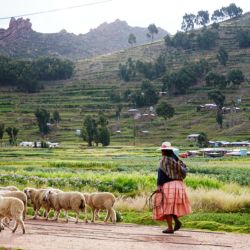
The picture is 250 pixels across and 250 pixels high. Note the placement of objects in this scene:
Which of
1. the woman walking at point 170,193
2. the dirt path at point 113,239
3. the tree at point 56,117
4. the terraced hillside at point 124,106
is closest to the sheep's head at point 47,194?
the dirt path at point 113,239

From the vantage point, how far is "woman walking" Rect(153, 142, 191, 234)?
43.9 feet

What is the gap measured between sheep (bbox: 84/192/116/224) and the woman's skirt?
3.24 meters

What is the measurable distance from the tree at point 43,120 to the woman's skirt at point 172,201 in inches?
3762

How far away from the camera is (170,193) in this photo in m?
13.4

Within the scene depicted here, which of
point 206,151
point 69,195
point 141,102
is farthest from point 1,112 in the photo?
point 69,195

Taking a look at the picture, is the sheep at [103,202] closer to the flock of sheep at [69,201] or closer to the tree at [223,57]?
the flock of sheep at [69,201]

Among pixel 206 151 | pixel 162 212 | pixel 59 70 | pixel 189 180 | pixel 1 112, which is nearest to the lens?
pixel 162 212

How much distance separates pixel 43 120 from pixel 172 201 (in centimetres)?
9628

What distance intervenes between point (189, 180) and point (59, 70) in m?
134

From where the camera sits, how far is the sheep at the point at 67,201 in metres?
16.3

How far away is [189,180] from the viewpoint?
86.2ft

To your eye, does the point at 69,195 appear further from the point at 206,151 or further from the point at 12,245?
the point at 206,151

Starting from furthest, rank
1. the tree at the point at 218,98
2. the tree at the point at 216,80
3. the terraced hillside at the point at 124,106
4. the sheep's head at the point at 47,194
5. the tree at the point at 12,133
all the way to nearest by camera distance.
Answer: the tree at the point at 216,80
the tree at the point at 218,98
the terraced hillside at the point at 124,106
the tree at the point at 12,133
the sheep's head at the point at 47,194

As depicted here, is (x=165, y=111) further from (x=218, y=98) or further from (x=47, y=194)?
(x=47, y=194)
